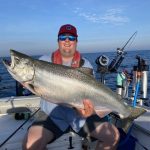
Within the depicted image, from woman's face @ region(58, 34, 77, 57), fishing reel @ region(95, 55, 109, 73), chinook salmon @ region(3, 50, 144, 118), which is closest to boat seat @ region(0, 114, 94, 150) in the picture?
chinook salmon @ region(3, 50, 144, 118)

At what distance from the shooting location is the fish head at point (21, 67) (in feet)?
14.1

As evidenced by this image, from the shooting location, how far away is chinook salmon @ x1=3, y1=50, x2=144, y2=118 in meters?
4.31

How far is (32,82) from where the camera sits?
4320mm

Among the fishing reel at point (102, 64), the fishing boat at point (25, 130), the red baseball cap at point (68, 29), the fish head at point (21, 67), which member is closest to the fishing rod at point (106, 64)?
the fishing reel at point (102, 64)

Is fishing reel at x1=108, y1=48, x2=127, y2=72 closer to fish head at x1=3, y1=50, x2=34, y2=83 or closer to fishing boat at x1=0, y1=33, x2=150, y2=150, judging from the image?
fishing boat at x1=0, y1=33, x2=150, y2=150

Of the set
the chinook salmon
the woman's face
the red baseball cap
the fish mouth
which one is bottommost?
the chinook salmon

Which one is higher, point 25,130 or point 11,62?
point 11,62

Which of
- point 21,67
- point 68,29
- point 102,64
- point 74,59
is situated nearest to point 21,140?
point 74,59

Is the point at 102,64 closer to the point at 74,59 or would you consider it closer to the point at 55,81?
the point at 74,59

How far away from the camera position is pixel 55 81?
437 centimetres

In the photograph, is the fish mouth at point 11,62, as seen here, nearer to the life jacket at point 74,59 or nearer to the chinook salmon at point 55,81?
the chinook salmon at point 55,81

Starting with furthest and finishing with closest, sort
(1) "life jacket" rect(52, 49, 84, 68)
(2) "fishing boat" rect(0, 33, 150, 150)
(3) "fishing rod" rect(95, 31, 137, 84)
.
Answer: (3) "fishing rod" rect(95, 31, 137, 84)
(2) "fishing boat" rect(0, 33, 150, 150)
(1) "life jacket" rect(52, 49, 84, 68)

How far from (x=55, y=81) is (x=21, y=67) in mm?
525

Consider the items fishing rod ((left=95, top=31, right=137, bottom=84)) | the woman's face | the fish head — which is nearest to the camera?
the fish head
